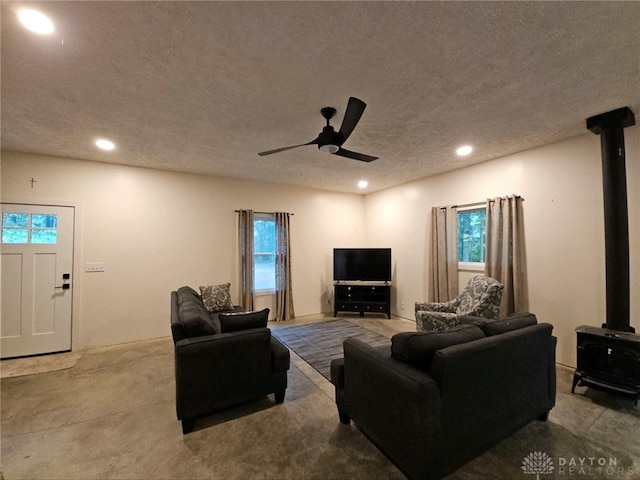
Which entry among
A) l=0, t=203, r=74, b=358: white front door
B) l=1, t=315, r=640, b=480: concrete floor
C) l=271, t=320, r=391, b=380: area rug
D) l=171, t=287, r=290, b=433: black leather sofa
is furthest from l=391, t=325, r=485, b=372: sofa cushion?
l=0, t=203, r=74, b=358: white front door

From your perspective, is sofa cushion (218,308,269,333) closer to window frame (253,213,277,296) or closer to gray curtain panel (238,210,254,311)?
gray curtain panel (238,210,254,311)

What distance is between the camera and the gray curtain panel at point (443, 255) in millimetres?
4488

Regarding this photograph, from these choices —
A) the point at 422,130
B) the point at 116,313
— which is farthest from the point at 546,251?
the point at 116,313

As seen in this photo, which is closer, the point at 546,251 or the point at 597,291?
the point at 597,291

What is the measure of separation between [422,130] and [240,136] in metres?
2.07

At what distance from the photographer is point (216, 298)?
4.21 meters

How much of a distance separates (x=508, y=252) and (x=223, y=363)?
378cm

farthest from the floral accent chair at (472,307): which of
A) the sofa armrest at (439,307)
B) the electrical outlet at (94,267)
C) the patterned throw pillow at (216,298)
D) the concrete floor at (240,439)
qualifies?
the electrical outlet at (94,267)

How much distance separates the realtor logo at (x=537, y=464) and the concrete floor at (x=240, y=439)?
33 millimetres

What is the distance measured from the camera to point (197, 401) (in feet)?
7.06

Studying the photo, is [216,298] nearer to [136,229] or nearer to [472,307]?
[136,229]

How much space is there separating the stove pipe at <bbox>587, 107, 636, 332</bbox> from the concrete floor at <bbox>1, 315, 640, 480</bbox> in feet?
2.77

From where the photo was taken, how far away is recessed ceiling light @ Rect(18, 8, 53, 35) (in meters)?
1.48

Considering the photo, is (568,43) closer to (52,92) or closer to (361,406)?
(361,406)
